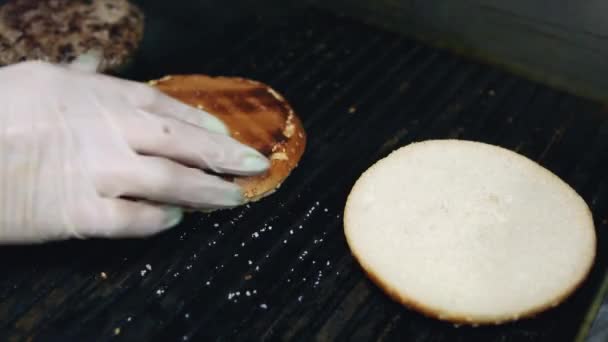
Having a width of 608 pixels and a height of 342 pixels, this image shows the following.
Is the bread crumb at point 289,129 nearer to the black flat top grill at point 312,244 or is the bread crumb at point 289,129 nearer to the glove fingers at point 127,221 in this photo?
the black flat top grill at point 312,244

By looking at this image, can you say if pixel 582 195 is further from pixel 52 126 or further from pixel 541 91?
pixel 52 126

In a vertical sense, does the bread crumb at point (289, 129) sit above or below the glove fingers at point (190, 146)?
below

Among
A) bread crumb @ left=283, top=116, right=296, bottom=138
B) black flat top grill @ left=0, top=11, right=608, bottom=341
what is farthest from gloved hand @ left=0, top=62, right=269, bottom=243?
bread crumb @ left=283, top=116, right=296, bottom=138

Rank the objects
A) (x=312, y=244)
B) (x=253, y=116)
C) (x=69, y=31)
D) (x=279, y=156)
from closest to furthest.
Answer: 1. (x=312, y=244)
2. (x=279, y=156)
3. (x=253, y=116)
4. (x=69, y=31)

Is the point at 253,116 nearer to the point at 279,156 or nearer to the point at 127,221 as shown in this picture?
the point at 279,156

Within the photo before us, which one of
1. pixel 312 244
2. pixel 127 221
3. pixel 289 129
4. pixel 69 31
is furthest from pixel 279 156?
pixel 69 31

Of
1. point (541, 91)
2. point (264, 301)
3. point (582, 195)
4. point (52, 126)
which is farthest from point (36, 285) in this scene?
point (541, 91)

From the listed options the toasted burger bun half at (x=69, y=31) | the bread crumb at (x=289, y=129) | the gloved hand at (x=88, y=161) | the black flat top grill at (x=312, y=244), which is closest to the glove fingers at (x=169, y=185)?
the gloved hand at (x=88, y=161)
